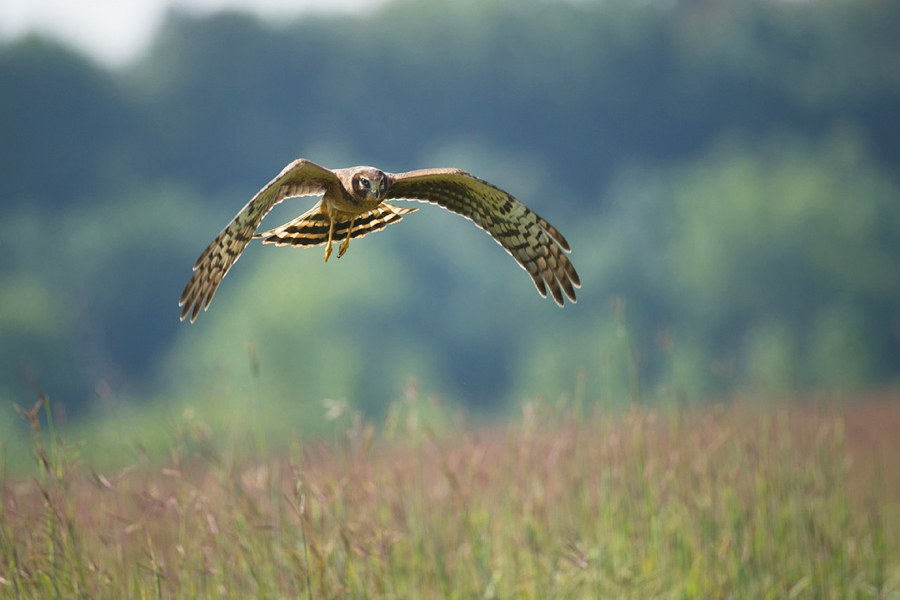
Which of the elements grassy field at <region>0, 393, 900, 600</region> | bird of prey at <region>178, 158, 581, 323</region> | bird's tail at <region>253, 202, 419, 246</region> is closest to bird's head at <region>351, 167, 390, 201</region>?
bird of prey at <region>178, 158, 581, 323</region>

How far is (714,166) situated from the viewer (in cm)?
4016

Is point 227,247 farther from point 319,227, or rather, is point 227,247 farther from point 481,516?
point 481,516

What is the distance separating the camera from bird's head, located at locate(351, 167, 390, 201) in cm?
392

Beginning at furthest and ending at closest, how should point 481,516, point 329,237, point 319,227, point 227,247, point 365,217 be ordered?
point 481,516 < point 365,217 < point 319,227 < point 329,237 < point 227,247

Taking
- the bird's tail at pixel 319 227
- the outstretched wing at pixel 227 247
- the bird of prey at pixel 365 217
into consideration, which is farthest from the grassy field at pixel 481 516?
the bird's tail at pixel 319 227

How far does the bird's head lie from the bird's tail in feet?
1.17

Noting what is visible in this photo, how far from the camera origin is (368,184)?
154 inches

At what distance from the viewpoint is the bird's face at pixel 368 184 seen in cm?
392

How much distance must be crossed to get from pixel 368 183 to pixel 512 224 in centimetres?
127

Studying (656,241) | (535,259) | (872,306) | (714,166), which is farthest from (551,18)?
(535,259)

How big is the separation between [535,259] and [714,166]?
37433mm

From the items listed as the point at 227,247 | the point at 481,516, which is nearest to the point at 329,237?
the point at 227,247

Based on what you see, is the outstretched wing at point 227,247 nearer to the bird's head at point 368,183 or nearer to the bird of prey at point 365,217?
the bird of prey at point 365,217

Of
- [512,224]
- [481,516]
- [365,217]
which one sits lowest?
[481,516]
